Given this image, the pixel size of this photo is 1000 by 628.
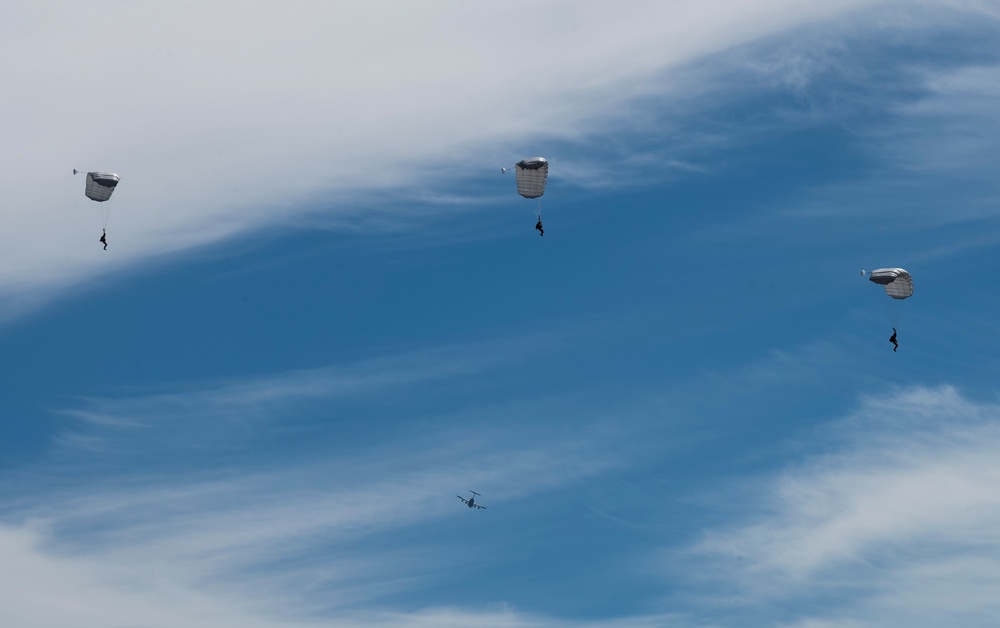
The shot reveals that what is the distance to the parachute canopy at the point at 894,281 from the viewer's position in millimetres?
175625

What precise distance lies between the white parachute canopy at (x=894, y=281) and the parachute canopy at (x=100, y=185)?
80162mm

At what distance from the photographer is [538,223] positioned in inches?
6575

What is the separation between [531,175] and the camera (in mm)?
168375

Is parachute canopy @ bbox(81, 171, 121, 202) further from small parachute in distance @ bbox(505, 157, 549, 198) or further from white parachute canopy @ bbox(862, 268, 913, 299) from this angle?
white parachute canopy @ bbox(862, 268, 913, 299)

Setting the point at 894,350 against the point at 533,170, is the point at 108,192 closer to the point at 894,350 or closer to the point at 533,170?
the point at 533,170

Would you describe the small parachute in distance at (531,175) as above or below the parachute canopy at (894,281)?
above

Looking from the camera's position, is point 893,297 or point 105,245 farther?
point 893,297

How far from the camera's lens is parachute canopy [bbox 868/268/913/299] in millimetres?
175625

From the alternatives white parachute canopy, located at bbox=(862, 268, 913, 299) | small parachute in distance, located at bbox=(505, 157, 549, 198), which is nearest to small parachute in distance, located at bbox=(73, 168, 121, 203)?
small parachute in distance, located at bbox=(505, 157, 549, 198)

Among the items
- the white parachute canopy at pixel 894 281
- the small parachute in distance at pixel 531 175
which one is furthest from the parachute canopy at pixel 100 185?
the white parachute canopy at pixel 894 281

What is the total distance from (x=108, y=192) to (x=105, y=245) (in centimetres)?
735

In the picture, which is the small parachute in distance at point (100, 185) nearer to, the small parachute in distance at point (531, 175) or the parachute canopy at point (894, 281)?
the small parachute in distance at point (531, 175)

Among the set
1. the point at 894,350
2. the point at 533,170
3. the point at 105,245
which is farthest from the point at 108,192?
the point at 894,350

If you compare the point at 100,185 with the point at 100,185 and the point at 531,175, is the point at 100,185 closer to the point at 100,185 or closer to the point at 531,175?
the point at 100,185
